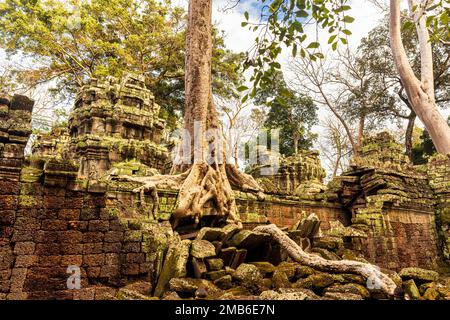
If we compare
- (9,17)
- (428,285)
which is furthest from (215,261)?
(9,17)

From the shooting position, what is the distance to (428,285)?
389cm

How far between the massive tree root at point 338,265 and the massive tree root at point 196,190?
2.01 meters

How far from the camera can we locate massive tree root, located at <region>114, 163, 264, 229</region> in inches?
243

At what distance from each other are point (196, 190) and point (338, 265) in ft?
10.7

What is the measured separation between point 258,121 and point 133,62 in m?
13.3

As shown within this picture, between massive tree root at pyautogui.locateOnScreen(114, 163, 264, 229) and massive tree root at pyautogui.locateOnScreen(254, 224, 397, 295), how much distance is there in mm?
2008

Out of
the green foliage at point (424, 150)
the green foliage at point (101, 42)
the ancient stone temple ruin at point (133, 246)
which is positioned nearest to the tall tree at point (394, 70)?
the green foliage at point (424, 150)

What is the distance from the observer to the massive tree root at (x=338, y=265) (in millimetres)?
3617

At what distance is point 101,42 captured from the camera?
58.9ft

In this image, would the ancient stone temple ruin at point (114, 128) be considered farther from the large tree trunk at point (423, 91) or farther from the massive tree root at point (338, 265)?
the large tree trunk at point (423, 91)

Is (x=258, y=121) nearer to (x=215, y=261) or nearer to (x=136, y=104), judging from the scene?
(x=136, y=104)

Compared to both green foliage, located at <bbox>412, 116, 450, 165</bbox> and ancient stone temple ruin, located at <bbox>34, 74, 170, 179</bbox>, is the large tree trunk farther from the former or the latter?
green foliage, located at <bbox>412, 116, 450, 165</bbox>

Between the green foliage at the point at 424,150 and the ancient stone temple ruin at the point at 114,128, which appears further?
the green foliage at the point at 424,150
